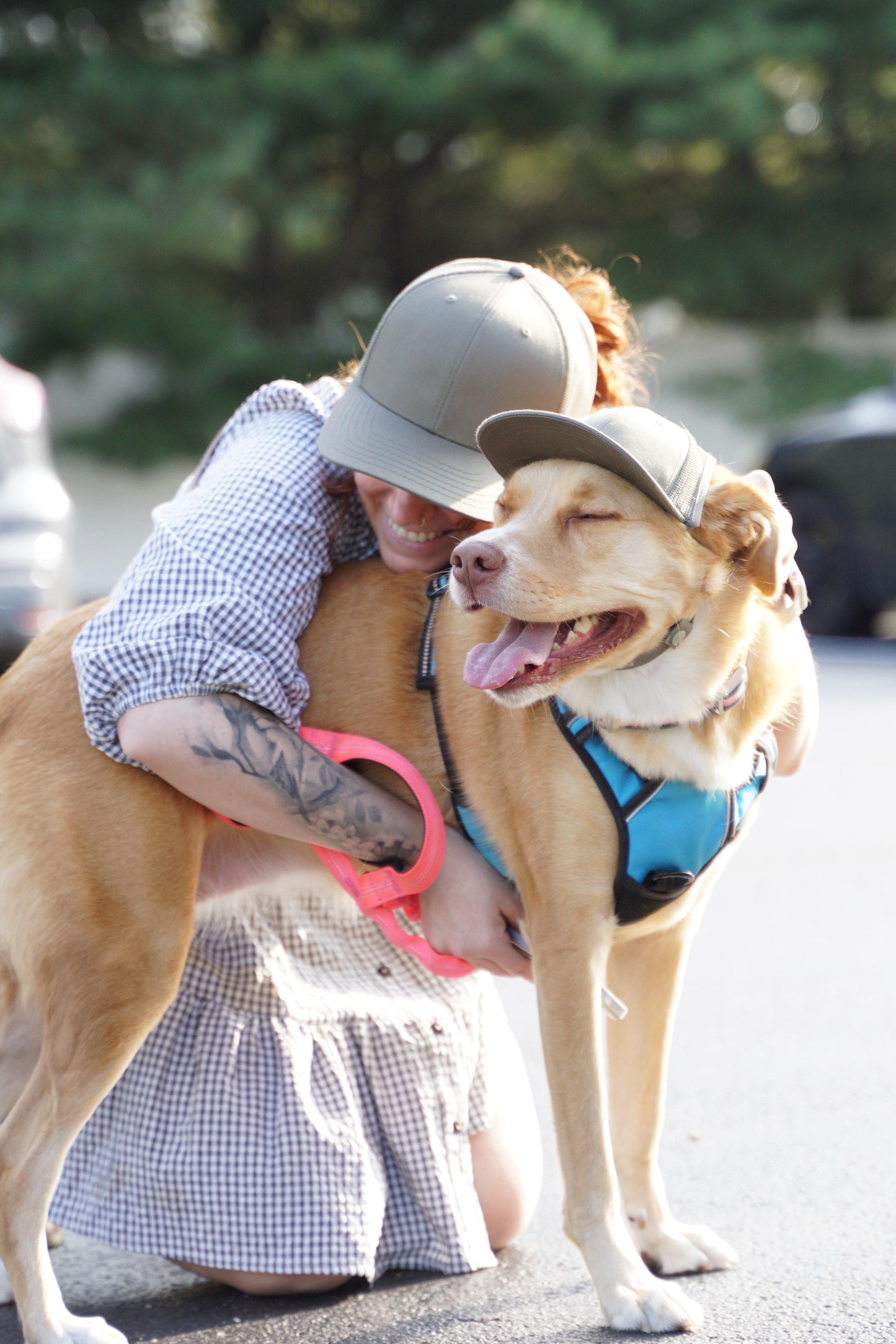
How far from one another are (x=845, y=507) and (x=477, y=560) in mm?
7567

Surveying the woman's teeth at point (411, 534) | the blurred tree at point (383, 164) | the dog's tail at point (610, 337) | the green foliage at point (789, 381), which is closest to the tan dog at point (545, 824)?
the woman's teeth at point (411, 534)

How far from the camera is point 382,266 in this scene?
17219mm

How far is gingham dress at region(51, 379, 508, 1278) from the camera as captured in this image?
7.98 ft

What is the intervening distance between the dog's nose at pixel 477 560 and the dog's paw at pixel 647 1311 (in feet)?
3.71

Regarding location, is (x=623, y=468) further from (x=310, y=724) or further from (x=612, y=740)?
(x=310, y=724)

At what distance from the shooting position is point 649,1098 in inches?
102

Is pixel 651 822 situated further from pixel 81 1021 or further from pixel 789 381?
pixel 789 381

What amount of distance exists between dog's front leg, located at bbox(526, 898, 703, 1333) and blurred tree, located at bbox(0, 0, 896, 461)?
12.2 meters

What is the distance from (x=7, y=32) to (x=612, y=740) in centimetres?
1462

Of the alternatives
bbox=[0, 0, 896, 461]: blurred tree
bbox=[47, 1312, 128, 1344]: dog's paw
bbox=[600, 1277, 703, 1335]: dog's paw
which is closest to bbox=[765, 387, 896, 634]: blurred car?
bbox=[0, 0, 896, 461]: blurred tree

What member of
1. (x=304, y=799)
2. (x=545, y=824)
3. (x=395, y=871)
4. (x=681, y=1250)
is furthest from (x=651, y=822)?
(x=681, y=1250)

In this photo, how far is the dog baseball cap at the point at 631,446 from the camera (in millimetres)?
2154

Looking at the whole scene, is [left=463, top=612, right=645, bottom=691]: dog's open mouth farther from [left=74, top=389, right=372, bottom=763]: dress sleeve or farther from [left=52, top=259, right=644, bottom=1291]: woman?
[left=74, top=389, right=372, bottom=763]: dress sleeve

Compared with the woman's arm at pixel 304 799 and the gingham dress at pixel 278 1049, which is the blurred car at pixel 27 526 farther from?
the woman's arm at pixel 304 799
